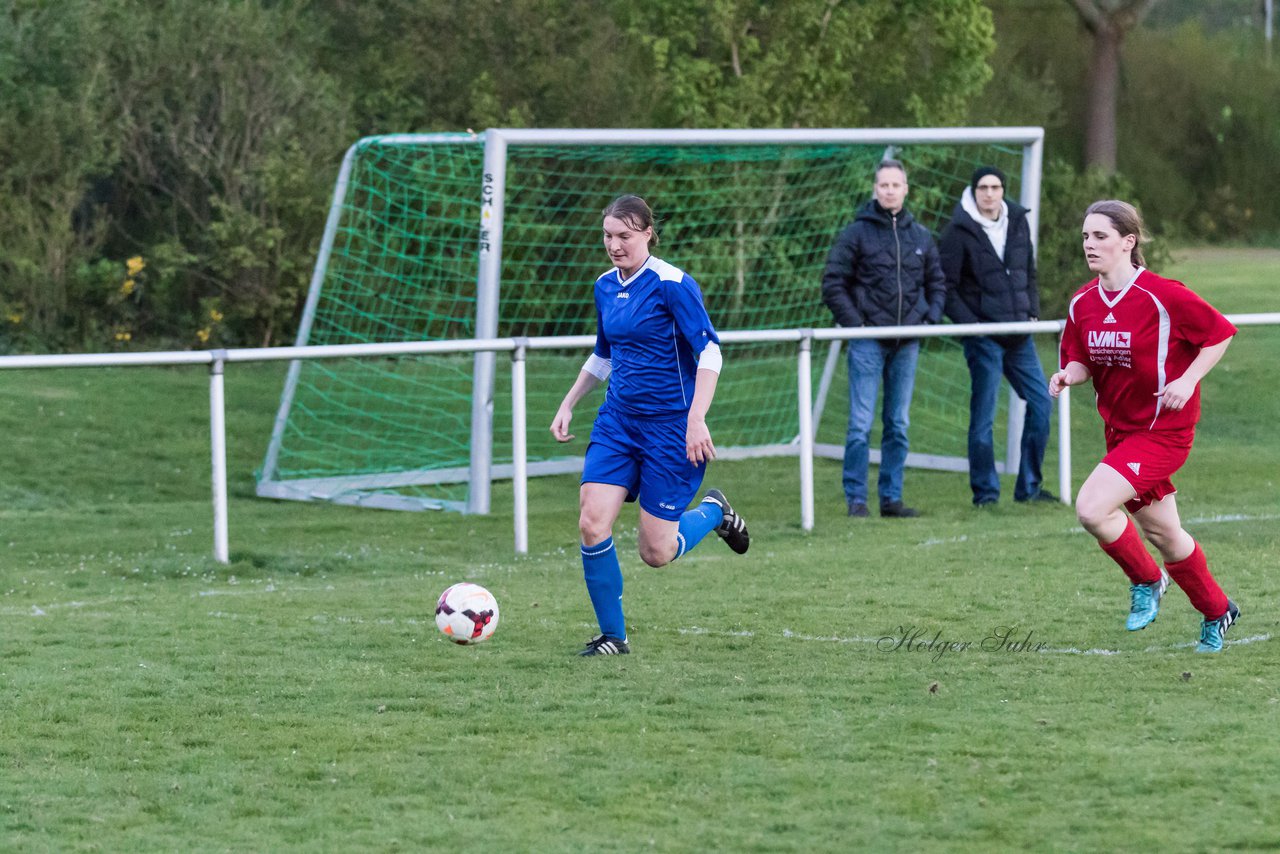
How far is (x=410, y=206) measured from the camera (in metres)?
12.8

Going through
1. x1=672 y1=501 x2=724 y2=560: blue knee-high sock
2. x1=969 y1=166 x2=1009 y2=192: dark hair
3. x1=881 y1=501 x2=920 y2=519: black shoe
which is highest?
x1=969 y1=166 x2=1009 y2=192: dark hair

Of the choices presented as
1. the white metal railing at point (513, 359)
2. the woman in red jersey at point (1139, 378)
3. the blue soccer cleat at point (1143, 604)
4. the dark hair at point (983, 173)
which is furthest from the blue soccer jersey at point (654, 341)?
the dark hair at point (983, 173)

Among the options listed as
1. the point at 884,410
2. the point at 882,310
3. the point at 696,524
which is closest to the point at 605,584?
the point at 696,524

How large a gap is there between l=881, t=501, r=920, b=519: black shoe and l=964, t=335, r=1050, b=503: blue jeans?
1.72 ft

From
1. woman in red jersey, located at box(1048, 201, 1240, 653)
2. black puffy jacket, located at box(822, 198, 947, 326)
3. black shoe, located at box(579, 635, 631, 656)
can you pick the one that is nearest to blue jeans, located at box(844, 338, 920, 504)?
black puffy jacket, located at box(822, 198, 947, 326)

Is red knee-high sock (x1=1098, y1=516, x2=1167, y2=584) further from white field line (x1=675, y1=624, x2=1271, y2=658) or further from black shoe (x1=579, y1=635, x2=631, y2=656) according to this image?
black shoe (x1=579, y1=635, x2=631, y2=656)

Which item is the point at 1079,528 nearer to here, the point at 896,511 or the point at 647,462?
the point at 896,511

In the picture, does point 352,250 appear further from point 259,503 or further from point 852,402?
point 852,402

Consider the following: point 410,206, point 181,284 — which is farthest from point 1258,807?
point 181,284

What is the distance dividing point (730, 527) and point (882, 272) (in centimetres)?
359

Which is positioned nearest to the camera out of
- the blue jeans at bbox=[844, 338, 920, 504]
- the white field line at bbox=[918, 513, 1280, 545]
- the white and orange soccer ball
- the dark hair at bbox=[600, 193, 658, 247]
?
the dark hair at bbox=[600, 193, 658, 247]

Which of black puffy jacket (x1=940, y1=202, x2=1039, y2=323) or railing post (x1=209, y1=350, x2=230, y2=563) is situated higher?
black puffy jacket (x1=940, y1=202, x2=1039, y2=323)

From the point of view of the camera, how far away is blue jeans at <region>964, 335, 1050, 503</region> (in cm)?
1050

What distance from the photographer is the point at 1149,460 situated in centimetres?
604
